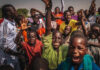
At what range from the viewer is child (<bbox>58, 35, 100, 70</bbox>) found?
1648 millimetres

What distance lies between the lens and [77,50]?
166cm

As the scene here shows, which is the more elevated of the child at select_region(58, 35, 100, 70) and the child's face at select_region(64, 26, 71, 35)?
the child's face at select_region(64, 26, 71, 35)

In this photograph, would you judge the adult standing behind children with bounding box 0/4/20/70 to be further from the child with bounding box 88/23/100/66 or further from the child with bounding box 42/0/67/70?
the child with bounding box 88/23/100/66

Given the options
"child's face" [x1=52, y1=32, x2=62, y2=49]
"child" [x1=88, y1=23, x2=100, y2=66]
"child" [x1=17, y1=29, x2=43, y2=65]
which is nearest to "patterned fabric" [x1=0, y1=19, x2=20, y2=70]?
"child" [x1=17, y1=29, x2=43, y2=65]

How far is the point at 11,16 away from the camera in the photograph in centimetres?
279

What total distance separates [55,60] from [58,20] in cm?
290

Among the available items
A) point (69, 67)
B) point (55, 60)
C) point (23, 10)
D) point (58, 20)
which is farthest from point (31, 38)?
point (23, 10)

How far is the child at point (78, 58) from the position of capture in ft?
5.41

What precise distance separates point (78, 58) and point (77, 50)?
88mm

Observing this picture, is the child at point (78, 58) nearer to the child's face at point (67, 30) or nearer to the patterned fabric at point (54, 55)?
the patterned fabric at point (54, 55)

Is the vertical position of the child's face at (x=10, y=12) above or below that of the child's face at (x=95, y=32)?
above

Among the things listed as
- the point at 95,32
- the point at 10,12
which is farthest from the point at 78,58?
the point at 10,12

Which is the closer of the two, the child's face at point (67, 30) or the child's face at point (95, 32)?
the child's face at point (95, 32)

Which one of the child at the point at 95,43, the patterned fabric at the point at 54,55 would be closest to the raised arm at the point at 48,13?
the patterned fabric at the point at 54,55
